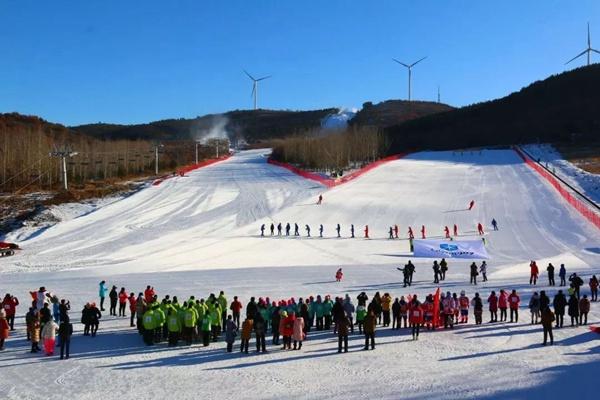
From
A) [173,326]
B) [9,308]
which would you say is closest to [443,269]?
[173,326]

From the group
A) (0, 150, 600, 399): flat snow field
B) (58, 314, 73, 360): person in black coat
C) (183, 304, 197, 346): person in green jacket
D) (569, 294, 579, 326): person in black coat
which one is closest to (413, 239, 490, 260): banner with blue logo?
(0, 150, 600, 399): flat snow field

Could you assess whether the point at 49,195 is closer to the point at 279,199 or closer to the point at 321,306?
the point at 279,199

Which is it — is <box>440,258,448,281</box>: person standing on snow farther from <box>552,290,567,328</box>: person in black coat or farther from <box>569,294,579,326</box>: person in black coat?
→ <box>569,294,579,326</box>: person in black coat

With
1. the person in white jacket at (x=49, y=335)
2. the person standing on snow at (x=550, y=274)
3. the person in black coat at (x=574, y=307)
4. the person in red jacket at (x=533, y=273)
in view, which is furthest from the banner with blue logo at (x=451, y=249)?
the person in white jacket at (x=49, y=335)

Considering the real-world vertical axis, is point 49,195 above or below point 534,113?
below

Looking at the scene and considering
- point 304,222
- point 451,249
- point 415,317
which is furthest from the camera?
point 304,222

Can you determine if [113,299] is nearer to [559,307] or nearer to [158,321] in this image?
[158,321]

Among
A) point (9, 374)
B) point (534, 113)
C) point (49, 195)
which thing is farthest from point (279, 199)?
point (534, 113)

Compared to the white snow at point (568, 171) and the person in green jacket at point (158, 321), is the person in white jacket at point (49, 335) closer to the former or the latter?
the person in green jacket at point (158, 321)
